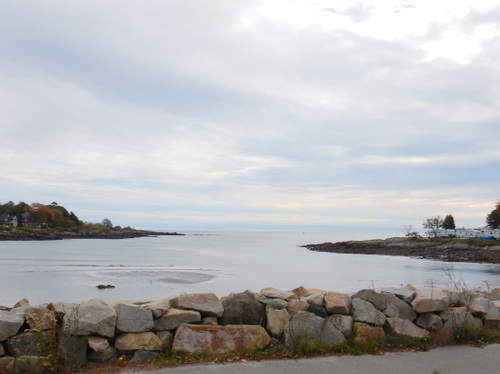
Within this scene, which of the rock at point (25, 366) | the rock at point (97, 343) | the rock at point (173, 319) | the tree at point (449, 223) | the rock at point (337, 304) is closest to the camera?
the rock at point (25, 366)

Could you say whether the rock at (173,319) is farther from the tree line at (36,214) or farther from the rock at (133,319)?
the tree line at (36,214)

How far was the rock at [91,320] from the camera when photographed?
5438 millimetres

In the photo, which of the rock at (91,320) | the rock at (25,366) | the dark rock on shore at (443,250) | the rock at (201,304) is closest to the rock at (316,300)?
the rock at (201,304)

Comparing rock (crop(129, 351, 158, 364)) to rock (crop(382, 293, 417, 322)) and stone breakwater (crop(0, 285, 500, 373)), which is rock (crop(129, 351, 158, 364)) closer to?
stone breakwater (crop(0, 285, 500, 373))

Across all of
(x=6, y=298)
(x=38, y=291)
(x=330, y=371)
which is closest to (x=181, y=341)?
(x=330, y=371)

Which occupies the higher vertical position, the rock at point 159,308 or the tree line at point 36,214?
the tree line at point 36,214

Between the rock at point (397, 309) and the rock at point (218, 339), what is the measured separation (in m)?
1.92

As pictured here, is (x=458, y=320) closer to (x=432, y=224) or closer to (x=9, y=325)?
(x=9, y=325)

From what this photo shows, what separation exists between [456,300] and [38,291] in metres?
23.6

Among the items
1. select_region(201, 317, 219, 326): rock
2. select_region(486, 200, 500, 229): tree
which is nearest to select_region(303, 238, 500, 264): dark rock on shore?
select_region(486, 200, 500, 229): tree

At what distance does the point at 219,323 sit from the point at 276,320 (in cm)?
79

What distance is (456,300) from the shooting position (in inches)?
290

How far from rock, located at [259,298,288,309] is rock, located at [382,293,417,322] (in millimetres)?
1515

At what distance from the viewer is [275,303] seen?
6.66 meters
